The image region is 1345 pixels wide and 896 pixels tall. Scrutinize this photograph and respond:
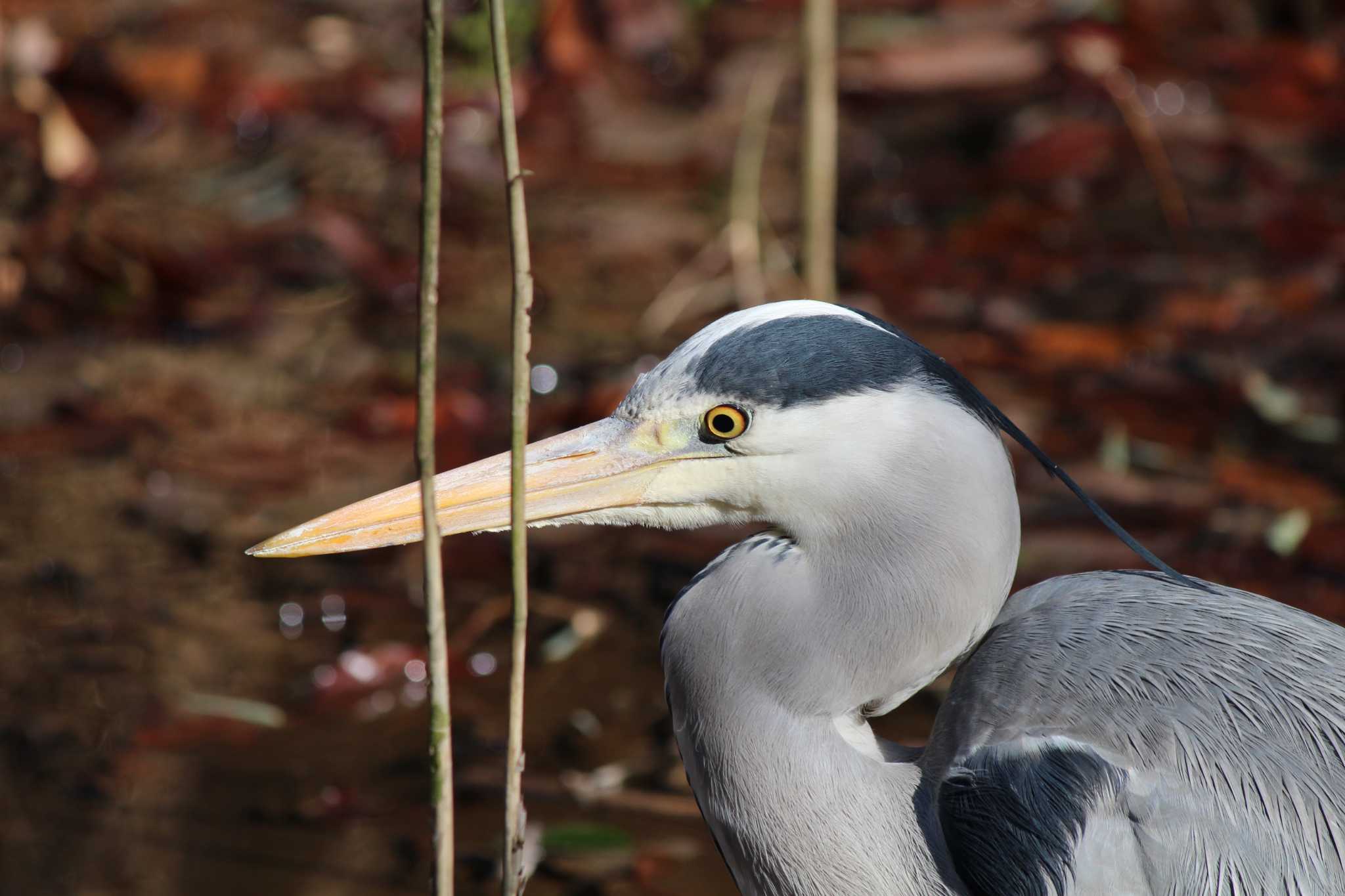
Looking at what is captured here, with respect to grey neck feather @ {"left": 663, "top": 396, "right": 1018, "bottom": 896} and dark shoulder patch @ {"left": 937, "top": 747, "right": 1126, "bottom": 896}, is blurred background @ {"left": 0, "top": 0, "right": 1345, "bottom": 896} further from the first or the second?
dark shoulder patch @ {"left": 937, "top": 747, "right": 1126, "bottom": 896}

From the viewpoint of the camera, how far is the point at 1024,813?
5.87ft

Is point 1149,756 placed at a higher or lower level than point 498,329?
higher

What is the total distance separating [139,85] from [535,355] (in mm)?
2100

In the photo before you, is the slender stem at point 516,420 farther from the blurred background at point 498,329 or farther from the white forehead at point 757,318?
the blurred background at point 498,329

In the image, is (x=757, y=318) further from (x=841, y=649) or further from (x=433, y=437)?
(x=433, y=437)

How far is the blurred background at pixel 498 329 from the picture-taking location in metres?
2.92

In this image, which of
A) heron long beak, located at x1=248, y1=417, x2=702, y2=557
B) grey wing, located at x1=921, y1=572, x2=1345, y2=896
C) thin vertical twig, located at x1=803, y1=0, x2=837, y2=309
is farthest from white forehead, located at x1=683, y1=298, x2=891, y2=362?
thin vertical twig, located at x1=803, y1=0, x2=837, y2=309

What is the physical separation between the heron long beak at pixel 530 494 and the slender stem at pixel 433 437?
512 mm

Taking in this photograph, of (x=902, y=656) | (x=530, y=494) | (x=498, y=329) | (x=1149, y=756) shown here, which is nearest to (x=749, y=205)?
(x=498, y=329)

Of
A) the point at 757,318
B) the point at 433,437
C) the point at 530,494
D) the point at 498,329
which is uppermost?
the point at 433,437

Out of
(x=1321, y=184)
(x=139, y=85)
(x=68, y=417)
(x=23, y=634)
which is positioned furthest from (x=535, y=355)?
(x=1321, y=184)

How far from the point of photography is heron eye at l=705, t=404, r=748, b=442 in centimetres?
188

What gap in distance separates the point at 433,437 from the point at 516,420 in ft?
0.25

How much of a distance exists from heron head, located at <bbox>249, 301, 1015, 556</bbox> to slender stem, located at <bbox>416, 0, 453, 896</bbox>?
1.71ft
